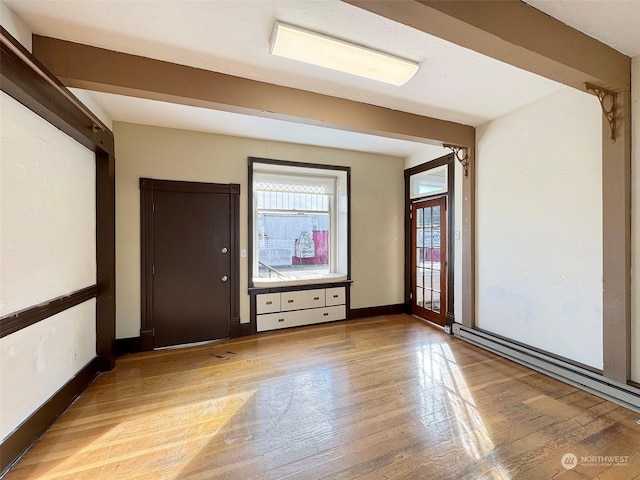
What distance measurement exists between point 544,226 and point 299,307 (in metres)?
3.13

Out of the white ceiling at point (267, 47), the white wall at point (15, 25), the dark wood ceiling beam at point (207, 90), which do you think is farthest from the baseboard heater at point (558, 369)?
the white wall at point (15, 25)

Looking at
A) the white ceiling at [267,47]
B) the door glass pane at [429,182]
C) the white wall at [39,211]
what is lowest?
the white wall at [39,211]

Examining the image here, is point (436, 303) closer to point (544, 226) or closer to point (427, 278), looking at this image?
point (427, 278)

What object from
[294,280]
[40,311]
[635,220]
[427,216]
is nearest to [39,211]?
[40,311]

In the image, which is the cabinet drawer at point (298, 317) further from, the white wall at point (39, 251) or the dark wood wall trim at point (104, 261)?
the white wall at point (39, 251)

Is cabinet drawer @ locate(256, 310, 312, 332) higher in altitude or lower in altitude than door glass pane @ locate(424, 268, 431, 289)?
lower

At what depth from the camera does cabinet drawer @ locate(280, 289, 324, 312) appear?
4.22 m

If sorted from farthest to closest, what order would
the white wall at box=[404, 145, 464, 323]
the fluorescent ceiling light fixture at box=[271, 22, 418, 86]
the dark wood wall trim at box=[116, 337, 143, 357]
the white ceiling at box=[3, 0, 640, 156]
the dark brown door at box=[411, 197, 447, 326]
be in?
the dark brown door at box=[411, 197, 447, 326], the white wall at box=[404, 145, 464, 323], the dark wood wall trim at box=[116, 337, 143, 357], the fluorescent ceiling light fixture at box=[271, 22, 418, 86], the white ceiling at box=[3, 0, 640, 156]

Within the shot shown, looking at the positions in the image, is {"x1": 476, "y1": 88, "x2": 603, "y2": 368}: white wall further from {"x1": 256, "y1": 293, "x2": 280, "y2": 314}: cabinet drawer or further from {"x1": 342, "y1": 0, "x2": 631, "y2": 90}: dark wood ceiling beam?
{"x1": 256, "y1": 293, "x2": 280, "y2": 314}: cabinet drawer

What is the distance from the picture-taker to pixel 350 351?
135 inches

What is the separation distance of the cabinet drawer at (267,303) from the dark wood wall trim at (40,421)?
1.90 metres

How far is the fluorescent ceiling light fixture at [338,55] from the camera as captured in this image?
194 centimetres

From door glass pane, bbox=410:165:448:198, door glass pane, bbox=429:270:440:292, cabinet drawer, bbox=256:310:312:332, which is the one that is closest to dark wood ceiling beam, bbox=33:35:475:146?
door glass pane, bbox=410:165:448:198

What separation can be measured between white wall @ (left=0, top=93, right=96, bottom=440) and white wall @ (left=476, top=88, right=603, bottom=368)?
4.25 meters
